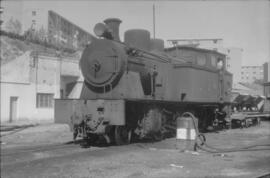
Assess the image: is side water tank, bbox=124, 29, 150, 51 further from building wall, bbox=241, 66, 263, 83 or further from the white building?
the white building

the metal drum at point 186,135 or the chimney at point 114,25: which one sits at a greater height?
the chimney at point 114,25

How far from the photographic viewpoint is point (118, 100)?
11.1 m

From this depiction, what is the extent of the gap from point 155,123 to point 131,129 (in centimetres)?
89

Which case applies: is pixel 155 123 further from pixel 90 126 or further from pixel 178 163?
pixel 178 163

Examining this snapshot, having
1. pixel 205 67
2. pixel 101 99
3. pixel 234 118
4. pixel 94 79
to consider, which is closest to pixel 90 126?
pixel 101 99

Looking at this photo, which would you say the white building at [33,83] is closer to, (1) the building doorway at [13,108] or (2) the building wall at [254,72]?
(1) the building doorway at [13,108]

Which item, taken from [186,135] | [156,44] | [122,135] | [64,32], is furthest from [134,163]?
[64,32]

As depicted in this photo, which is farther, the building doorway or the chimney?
the building doorway

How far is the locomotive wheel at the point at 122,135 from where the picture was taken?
38.0 feet

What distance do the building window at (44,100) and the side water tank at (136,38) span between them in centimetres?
1476

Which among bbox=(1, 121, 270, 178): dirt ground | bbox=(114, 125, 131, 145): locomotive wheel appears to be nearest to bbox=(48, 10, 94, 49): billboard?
bbox=(114, 125, 131, 145): locomotive wheel

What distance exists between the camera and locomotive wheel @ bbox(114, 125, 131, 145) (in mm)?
11586

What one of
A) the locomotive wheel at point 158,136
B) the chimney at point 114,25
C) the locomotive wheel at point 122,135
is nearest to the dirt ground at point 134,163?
the locomotive wheel at point 122,135

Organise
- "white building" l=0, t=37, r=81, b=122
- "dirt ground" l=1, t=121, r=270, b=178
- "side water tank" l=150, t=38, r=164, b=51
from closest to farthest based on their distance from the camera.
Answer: "dirt ground" l=1, t=121, r=270, b=178 < "side water tank" l=150, t=38, r=164, b=51 < "white building" l=0, t=37, r=81, b=122
